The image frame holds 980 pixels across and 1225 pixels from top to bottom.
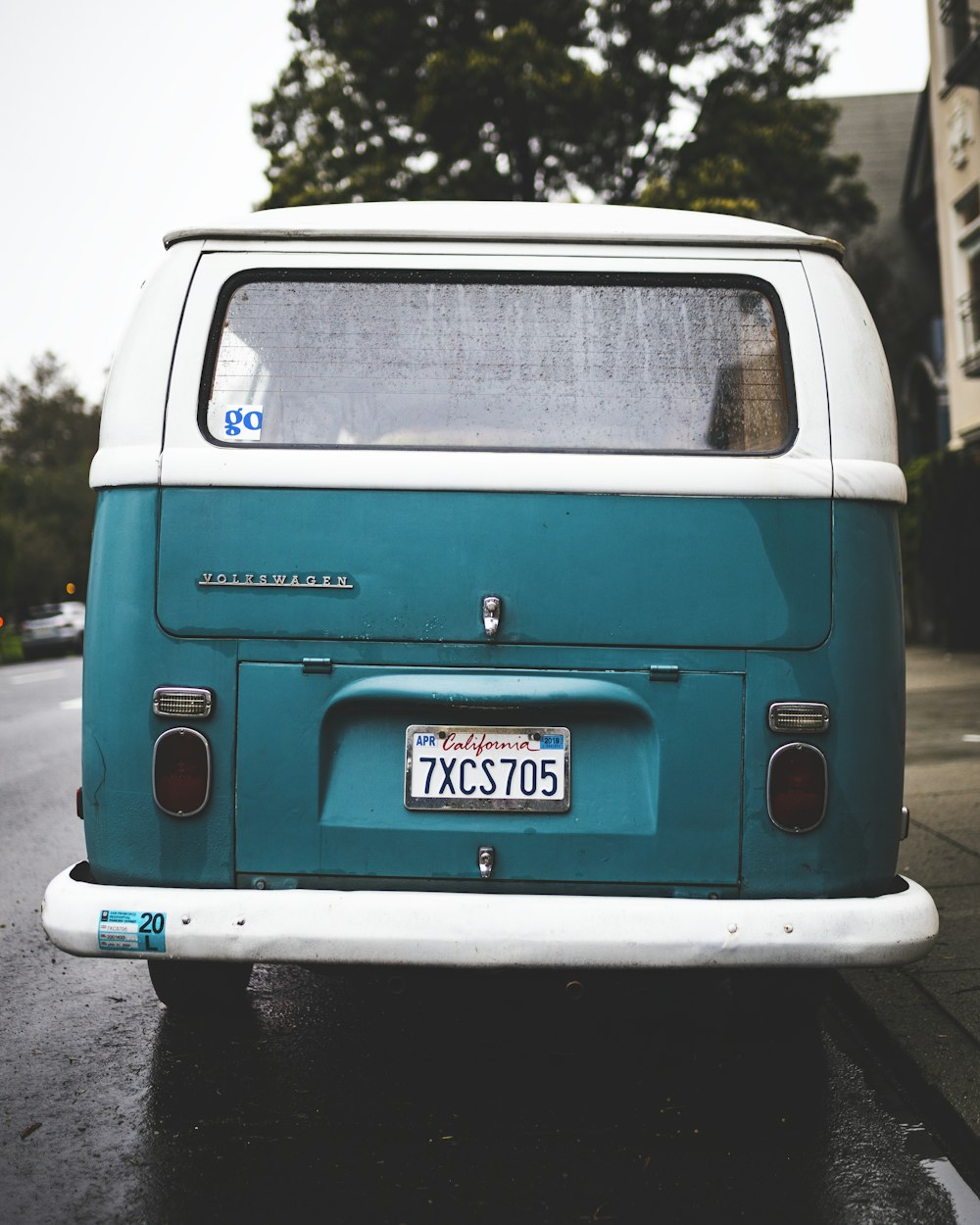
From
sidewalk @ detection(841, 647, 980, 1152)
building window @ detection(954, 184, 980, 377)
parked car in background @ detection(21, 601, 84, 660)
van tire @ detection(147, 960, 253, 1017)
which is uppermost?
building window @ detection(954, 184, 980, 377)

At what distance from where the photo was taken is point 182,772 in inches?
129

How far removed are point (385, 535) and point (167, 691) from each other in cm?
66

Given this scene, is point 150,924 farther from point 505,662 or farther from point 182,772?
point 505,662

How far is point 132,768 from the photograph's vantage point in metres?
3.29

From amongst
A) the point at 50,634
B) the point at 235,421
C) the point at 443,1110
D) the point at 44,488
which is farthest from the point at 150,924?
the point at 44,488

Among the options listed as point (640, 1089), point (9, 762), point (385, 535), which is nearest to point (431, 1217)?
point (640, 1089)

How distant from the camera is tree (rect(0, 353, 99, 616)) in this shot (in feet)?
179

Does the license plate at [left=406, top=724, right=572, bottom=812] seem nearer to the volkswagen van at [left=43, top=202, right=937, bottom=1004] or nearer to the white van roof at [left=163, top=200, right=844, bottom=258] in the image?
the volkswagen van at [left=43, top=202, right=937, bottom=1004]

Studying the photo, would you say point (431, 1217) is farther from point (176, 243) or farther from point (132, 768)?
point (176, 243)

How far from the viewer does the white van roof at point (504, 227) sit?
3.36 m

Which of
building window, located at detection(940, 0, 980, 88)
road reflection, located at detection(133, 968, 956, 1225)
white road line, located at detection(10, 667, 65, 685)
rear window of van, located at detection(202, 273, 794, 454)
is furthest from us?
white road line, located at detection(10, 667, 65, 685)

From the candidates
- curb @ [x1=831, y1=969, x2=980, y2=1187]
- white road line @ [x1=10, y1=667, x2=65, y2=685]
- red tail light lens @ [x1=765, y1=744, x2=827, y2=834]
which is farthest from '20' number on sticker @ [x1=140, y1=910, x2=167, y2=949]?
white road line @ [x1=10, y1=667, x2=65, y2=685]

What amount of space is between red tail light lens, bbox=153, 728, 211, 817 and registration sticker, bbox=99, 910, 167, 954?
10.1 inches

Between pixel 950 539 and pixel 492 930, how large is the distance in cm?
1762
